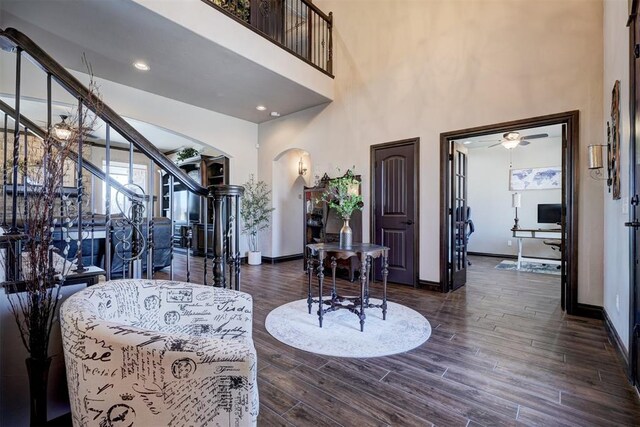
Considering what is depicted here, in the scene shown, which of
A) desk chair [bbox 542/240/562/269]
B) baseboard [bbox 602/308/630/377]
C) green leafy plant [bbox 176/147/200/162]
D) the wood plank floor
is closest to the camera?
the wood plank floor

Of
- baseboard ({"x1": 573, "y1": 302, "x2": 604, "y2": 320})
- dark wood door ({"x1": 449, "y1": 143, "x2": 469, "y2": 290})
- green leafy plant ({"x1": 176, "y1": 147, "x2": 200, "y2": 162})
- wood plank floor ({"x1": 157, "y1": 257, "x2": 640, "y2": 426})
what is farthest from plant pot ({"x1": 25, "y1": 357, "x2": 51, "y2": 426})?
green leafy plant ({"x1": 176, "y1": 147, "x2": 200, "y2": 162})

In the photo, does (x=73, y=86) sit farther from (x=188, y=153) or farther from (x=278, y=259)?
(x=188, y=153)

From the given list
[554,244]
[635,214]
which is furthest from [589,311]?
[554,244]

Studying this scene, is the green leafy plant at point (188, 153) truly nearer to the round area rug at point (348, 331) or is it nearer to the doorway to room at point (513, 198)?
the round area rug at point (348, 331)

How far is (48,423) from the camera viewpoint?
1218 millimetres

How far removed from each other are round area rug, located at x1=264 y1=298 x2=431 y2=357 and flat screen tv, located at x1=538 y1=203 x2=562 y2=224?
495 cm

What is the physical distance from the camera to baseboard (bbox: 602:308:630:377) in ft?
6.78

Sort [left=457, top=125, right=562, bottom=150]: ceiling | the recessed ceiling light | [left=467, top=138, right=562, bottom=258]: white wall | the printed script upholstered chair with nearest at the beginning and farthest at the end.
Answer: the printed script upholstered chair → the recessed ceiling light → [left=457, top=125, right=562, bottom=150]: ceiling → [left=467, top=138, right=562, bottom=258]: white wall

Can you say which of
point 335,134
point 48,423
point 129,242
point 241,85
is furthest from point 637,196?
point 241,85

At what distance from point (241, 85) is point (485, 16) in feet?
11.8

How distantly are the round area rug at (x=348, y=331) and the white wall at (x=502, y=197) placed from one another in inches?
200

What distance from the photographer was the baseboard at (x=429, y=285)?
13.6 feet

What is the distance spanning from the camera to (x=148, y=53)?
12.2ft

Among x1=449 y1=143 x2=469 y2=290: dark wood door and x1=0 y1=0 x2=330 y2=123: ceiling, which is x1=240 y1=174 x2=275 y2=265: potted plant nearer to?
x1=0 y1=0 x2=330 y2=123: ceiling
